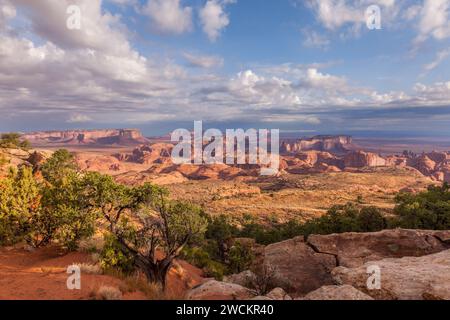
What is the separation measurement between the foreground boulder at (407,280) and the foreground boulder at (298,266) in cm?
442

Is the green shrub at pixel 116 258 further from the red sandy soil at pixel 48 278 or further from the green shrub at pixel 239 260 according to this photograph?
the green shrub at pixel 239 260

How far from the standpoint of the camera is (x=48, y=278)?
1363cm

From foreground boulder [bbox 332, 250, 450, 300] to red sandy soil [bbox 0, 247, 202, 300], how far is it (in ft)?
25.1

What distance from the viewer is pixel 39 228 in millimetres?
20266

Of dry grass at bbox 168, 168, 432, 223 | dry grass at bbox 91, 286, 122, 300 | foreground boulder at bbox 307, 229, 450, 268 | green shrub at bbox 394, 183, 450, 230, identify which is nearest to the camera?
dry grass at bbox 91, 286, 122, 300

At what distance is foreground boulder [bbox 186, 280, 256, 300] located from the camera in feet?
38.8

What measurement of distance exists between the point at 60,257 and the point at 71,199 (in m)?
3.87

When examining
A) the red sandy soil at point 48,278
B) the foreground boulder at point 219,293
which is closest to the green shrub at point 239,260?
the red sandy soil at point 48,278

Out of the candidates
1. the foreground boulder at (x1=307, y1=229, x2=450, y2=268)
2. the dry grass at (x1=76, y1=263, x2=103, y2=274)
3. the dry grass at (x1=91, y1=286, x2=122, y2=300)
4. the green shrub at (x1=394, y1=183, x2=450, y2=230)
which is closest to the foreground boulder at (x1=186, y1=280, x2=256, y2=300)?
the dry grass at (x1=91, y1=286, x2=122, y2=300)

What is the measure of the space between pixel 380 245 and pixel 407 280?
30.8 ft

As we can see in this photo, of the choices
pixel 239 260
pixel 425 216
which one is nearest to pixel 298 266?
pixel 239 260

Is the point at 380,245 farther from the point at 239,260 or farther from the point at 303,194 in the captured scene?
the point at 303,194

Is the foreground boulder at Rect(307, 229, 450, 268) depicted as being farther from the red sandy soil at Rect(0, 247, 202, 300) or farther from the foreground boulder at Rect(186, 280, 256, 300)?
the red sandy soil at Rect(0, 247, 202, 300)

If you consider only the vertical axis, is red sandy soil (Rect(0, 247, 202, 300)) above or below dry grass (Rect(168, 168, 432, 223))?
above
